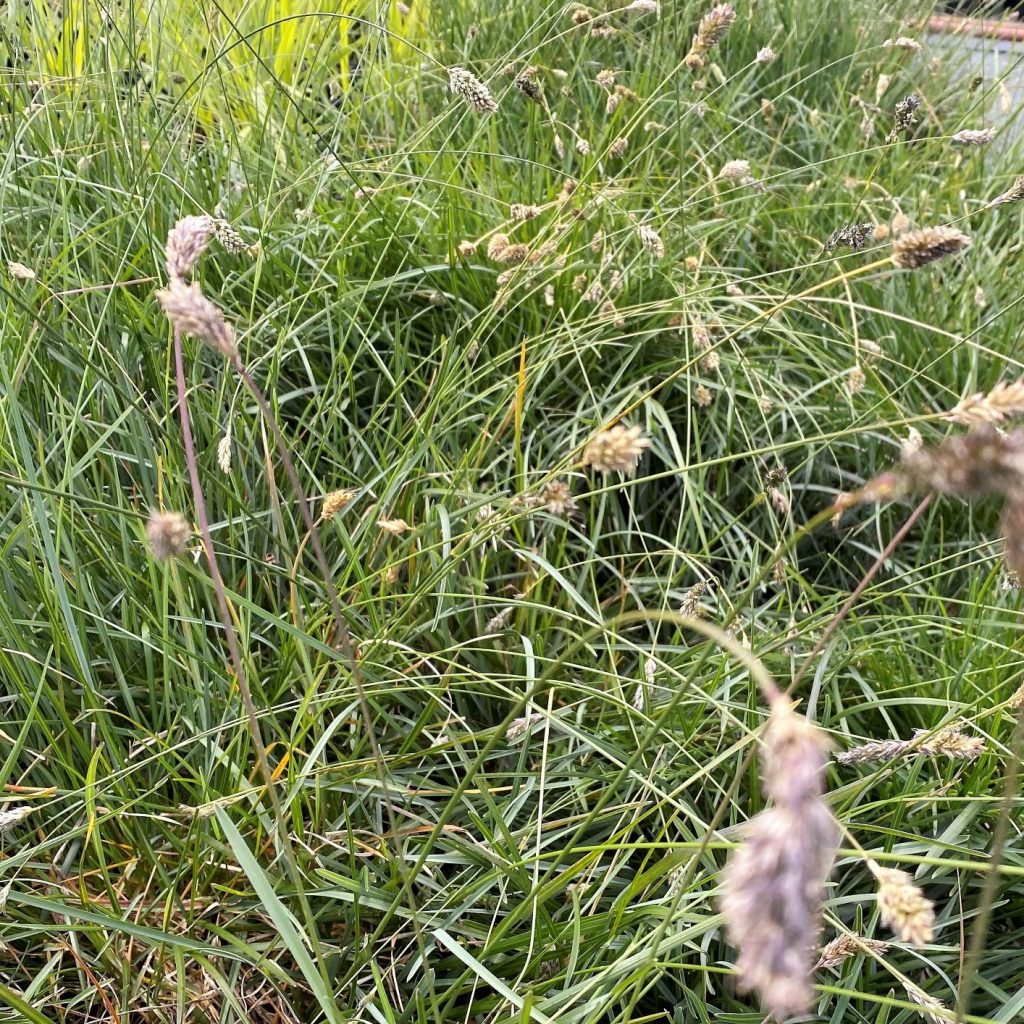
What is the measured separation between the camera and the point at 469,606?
5.20ft

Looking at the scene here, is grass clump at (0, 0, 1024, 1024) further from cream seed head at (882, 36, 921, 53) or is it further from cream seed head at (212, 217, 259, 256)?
cream seed head at (882, 36, 921, 53)

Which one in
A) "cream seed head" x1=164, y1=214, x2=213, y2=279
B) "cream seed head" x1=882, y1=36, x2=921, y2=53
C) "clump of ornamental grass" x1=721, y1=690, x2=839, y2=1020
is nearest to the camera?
"clump of ornamental grass" x1=721, y1=690, x2=839, y2=1020

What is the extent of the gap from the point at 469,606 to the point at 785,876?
1180 millimetres

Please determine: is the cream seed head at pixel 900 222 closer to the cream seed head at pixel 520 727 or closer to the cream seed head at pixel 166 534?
the cream seed head at pixel 520 727

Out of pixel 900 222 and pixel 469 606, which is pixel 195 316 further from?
pixel 900 222

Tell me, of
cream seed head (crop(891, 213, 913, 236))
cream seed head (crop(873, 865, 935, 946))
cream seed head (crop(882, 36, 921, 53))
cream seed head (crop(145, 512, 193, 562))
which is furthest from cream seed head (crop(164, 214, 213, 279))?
cream seed head (crop(882, 36, 921, 53))

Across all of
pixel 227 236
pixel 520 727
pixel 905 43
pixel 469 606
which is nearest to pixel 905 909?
pixel 520 727

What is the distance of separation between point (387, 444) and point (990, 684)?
3.99ft

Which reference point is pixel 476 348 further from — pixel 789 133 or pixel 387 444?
pixel 789 133

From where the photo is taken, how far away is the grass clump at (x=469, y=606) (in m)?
1.03

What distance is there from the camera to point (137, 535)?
5.05 ft

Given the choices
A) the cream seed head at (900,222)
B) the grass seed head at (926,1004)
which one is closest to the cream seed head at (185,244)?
the grass seed head at (926,1004)

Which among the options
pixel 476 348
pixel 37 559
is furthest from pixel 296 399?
pixel 37 559

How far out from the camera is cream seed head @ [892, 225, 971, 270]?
0.93 m
